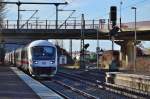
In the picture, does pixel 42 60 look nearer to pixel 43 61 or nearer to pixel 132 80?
pixel 43 61

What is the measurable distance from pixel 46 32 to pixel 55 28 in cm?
159

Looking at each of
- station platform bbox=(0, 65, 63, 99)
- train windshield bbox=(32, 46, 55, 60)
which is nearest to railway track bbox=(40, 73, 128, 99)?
station platform bbox=(0, 65, 63, 99)

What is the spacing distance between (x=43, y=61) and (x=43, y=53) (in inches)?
33.0

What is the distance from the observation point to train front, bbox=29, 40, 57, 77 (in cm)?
4619

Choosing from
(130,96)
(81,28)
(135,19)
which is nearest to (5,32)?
(81,28)

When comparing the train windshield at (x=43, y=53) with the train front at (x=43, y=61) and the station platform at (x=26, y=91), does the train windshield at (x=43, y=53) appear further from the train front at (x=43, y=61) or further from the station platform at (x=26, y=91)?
the station platform at (x=26, y=91)

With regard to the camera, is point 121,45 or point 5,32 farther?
point 121,45

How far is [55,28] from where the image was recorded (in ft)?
291

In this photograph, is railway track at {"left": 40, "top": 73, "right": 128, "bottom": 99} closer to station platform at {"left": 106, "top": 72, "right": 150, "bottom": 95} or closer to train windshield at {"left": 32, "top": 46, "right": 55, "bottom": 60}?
→ station platform at {"left": 106, "top": 72, "right": 150, "bottom": 95}

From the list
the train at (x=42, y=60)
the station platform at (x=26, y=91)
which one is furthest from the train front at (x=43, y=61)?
the station platform at (x=26, y=91)

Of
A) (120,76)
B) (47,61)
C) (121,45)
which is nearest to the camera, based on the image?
(120,76)

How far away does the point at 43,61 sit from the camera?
46375mm

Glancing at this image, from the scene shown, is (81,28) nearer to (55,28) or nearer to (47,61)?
(55,28)

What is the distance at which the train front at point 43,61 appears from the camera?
46.2 metres
